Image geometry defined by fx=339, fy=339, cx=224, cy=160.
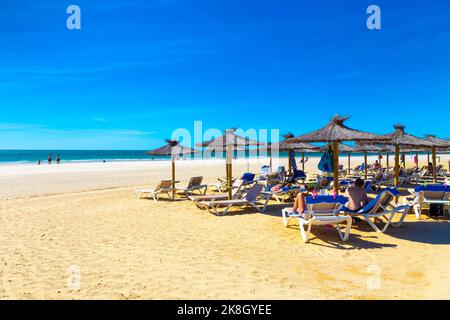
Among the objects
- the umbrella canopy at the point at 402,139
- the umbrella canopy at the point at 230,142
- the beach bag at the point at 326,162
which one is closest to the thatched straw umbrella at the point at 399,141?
the umbrella canopy at the point at 402,139

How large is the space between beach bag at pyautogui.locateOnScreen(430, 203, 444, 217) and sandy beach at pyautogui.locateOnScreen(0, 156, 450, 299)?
13.5 inches

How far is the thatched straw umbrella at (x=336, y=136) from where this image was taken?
758 centimetres

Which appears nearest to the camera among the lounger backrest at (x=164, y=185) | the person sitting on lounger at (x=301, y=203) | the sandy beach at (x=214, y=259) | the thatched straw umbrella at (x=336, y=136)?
the sandy beach at (x=214, y=259)

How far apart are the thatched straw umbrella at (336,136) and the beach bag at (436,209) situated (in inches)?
72.4

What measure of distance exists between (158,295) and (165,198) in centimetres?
738

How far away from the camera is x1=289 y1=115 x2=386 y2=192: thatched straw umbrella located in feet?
24.9

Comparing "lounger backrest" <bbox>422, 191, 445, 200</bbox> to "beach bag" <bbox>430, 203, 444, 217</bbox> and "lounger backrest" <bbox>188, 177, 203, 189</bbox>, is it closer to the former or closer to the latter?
"beach bag" <bbox>430, 203, 444, 217</bbox>

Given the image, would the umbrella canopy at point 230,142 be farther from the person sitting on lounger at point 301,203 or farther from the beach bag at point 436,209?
the beach bag at point 436,209

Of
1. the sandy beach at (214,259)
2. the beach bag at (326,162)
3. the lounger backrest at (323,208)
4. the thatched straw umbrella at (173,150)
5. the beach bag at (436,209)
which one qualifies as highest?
the thatched straw umbrella at (173,150)

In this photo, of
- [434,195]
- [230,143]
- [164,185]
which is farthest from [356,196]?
[164,185]

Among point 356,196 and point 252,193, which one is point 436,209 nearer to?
point 356,196
